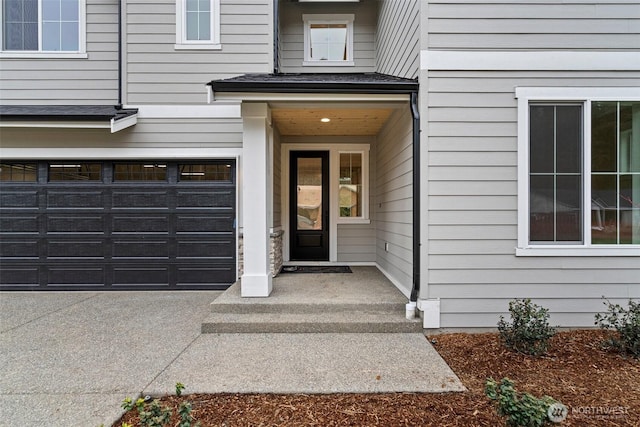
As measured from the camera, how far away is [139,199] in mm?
5414

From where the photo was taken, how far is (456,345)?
324 centimetres

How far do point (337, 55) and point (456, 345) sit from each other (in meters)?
5.47

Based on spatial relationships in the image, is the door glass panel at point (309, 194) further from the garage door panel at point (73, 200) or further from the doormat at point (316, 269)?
the garage door panel at point (73, 200)

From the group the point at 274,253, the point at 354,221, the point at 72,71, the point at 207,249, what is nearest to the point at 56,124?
the point at 72,71

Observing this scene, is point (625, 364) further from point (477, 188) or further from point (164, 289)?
point (164, 289)

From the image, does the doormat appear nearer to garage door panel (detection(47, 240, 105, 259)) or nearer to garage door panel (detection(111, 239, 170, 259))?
garage door panel (detection(111, 239, 170, 259))

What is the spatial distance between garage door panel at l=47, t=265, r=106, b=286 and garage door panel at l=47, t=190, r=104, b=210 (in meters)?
0.99

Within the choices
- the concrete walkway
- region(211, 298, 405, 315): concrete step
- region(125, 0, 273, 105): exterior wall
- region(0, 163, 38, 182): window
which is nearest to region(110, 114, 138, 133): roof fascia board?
region(125, 0, 273, 105): exterior wall

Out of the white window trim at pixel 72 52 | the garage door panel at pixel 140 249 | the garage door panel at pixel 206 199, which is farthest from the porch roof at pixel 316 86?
the white window trim at pixel 72 52

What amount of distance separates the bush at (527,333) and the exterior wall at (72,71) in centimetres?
661

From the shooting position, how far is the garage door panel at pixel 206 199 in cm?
542

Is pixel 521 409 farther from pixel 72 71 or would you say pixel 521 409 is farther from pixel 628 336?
pixel 72 71

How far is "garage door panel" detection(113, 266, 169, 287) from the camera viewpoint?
17.7ft

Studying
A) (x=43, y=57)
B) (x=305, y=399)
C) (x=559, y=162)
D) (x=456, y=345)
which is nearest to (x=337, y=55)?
(x=559, y=162)
